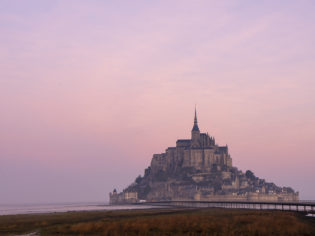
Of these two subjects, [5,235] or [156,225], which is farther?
[156,225]

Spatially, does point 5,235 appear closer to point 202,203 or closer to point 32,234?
point 32,234

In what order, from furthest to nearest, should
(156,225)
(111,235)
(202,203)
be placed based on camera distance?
1. (202,203)
2. (156,225)
3. (111,235)

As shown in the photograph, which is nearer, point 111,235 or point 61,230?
point 111,235

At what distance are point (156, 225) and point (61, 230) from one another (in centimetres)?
1004

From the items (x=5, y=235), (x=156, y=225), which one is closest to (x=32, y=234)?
(x=5, y=235)

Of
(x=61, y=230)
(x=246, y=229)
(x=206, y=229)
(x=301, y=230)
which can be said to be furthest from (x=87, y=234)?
(x=301, y=230)

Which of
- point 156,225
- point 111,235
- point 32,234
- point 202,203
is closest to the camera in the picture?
point 111,235

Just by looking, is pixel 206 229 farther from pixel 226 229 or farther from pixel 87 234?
pixel 87 234

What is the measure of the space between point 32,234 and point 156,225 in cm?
1300

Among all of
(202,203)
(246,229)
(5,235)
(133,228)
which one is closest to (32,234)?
(5,235)

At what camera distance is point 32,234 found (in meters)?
43.7

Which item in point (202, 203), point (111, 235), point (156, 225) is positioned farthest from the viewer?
point (202, 203)

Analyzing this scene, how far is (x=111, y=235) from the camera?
4106 cm

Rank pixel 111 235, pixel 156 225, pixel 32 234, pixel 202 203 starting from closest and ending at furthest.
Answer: pixel 111 235 < pixel 32 234 < pixel 156 225 < pixel 202 203
